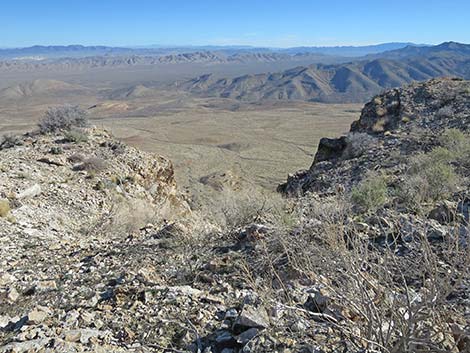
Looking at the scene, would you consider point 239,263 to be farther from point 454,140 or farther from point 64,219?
point 454,140

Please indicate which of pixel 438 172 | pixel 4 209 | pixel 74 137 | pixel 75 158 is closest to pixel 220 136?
pixel 74 137

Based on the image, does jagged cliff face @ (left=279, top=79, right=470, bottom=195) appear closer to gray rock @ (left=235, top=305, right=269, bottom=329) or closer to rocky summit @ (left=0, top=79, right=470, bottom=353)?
rocky summit @ (left=0, top=79, right=470, bottom=353)

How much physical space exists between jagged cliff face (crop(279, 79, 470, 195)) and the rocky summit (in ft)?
0.48

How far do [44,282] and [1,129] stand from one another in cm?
6892

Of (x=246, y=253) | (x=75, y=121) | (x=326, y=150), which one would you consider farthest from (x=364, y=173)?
(x=75, y=121)

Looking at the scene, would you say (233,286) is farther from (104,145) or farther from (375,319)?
(104,145)

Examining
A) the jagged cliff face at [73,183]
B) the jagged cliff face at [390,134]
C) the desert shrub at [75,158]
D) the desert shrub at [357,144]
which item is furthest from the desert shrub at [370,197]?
the desert shrub at [75,158]

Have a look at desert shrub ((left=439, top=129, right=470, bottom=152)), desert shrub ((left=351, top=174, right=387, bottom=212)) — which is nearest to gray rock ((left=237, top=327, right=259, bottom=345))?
desert shrub ((left=351, top=174, right=387, bottom=212))

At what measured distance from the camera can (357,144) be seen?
15805mm

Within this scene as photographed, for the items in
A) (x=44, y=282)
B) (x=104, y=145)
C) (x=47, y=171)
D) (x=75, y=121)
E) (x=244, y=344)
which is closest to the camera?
(x=244, y=344)

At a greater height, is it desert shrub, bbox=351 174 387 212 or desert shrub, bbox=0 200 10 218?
desert shrub, bbox=351 174 387 212

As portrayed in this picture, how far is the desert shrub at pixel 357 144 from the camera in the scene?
15118 millimetres

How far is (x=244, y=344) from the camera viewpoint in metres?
3.63

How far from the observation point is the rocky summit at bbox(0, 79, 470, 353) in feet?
10.3
